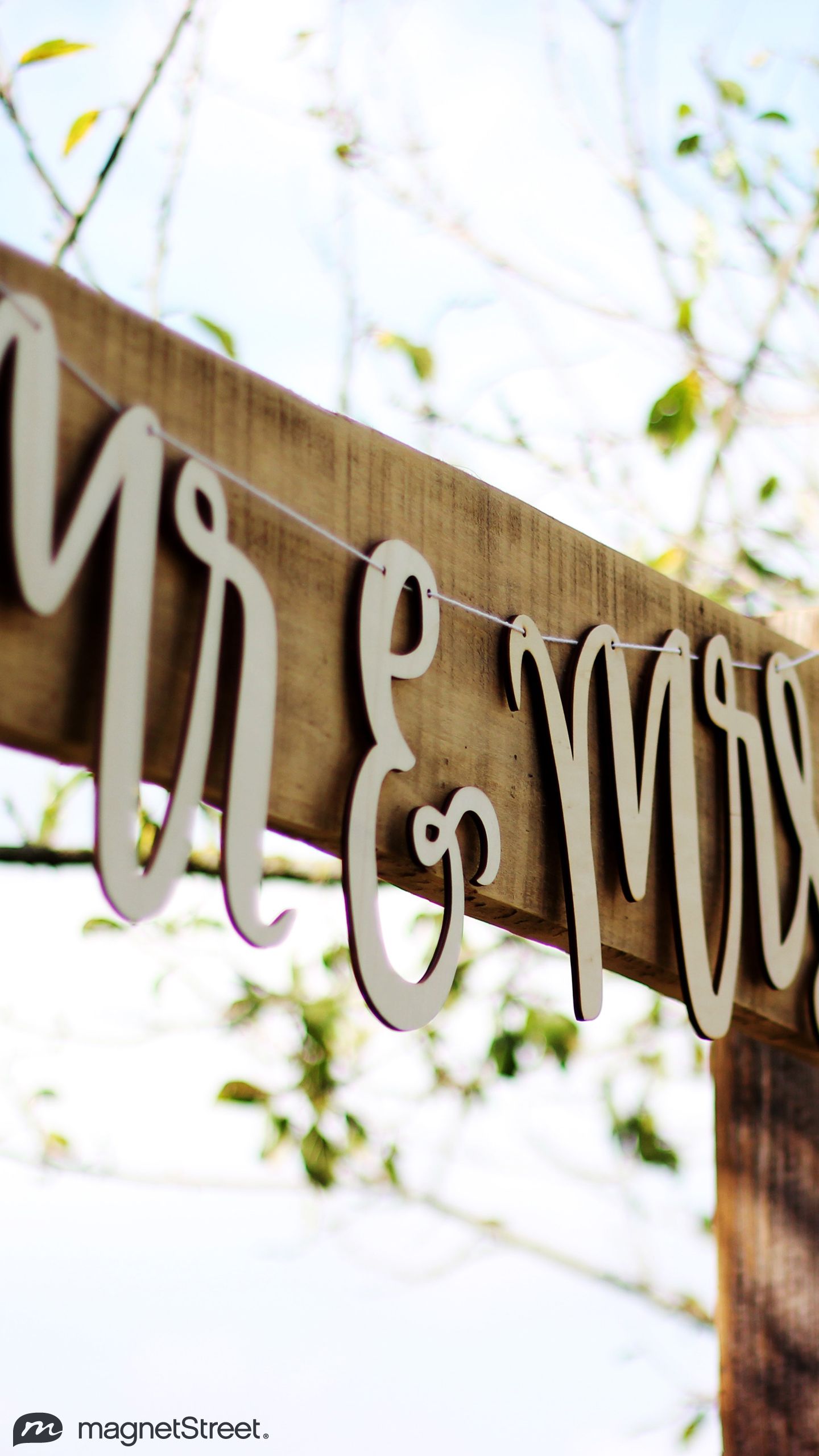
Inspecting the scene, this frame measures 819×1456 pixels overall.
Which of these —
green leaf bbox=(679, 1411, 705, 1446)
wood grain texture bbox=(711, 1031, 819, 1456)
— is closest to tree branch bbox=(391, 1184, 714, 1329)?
green leaf bbox=(679, 1411, 705, 1446)

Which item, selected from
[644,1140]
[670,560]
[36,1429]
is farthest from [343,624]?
[644,1140]

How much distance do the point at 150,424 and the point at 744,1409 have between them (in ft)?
3.66

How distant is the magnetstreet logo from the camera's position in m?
1.29

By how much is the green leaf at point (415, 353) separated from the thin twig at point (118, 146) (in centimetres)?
83

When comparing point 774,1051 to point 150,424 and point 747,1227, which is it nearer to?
point 747,1227

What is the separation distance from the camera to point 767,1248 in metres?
1.32

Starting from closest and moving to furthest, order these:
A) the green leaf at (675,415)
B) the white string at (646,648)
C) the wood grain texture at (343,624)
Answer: the wood grain texture at (343,624) < the white string at (646,648) < the green leaf at (675,415)

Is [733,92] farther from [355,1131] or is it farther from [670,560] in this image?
[355,1131]

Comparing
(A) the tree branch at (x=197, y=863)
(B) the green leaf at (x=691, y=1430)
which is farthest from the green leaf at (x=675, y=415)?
(B) the green leaf at (x=691, y=1430)

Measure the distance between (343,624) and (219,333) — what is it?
0.43 m

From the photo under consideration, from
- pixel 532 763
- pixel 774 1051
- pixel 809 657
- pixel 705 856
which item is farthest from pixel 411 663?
pixel 774 1051

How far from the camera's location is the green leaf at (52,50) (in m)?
1.12

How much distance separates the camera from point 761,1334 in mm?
1289

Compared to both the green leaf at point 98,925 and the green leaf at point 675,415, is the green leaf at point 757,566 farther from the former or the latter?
the green leaf at point 98,925
